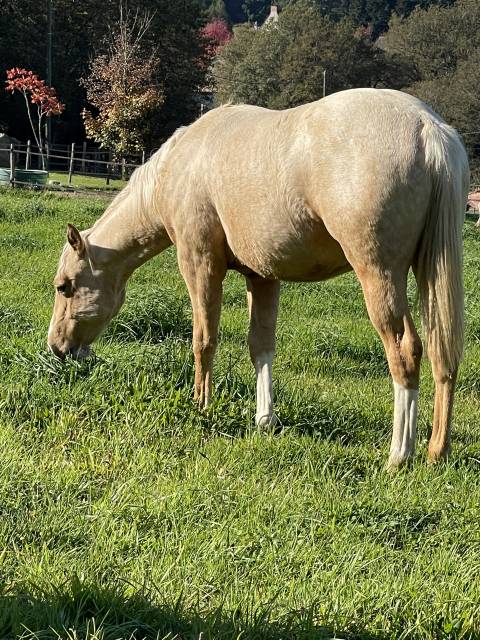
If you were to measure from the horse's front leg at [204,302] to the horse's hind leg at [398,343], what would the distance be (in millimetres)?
1286

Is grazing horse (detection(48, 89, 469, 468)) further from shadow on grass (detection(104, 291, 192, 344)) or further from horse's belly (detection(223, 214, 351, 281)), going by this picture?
shadow on grass (detection(104, 291, 192, 344))

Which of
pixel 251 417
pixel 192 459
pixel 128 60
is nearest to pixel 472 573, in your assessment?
pixel 192 459

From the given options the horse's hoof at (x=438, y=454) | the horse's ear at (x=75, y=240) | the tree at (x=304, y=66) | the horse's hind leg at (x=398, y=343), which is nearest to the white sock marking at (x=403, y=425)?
the horse's hind leg at (x=398, y=343)

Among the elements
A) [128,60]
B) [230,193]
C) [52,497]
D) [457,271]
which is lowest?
[52,497]

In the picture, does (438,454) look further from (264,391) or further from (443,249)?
(264,391)

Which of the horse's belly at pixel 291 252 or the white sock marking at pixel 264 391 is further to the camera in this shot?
the white sock marking at pixel 264 391

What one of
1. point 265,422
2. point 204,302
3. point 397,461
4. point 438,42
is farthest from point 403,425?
point 438,42

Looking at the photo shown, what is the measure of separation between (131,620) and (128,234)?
389cm

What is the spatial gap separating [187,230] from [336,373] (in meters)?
2.43

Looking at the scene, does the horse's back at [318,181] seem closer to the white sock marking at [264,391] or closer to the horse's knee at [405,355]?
the horse's knee at [405,355]

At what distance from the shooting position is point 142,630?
9.01ft

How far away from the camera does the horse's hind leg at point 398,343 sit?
4.47 meters

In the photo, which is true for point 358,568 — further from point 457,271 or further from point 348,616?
point 457,271

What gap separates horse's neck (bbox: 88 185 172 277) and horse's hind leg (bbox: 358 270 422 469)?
6.97 ft
